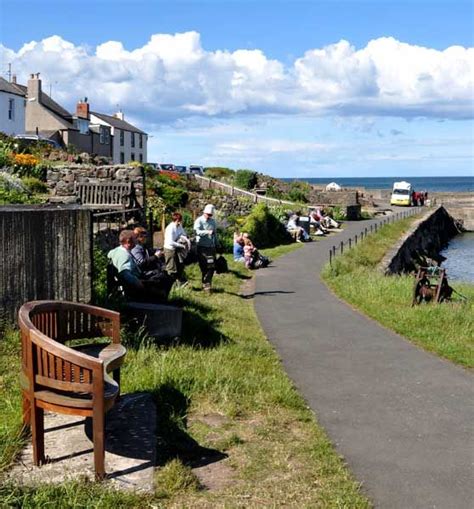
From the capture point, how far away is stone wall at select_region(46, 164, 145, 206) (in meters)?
18.7

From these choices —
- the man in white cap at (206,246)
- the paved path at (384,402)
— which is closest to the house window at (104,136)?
the man in white cap at (206,246)

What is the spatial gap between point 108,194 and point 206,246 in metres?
4.40

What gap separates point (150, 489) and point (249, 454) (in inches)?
44.0

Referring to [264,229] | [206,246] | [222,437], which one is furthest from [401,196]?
[222,437]

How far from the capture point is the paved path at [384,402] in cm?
517

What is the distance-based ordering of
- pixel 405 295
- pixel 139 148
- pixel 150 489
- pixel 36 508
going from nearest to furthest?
pixel 36 508
pixel 150 489
pixel 405 295
pixel 139 148

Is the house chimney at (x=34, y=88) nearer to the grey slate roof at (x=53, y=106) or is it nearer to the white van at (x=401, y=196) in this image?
the grey slate roof at (x=53, y=106)

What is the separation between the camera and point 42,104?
6272 centimetres

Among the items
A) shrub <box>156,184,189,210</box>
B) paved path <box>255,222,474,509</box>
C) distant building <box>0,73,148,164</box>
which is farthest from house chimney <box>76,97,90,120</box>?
paved path <box>255,222,474,509</box>

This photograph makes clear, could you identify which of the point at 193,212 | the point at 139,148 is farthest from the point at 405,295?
the point at 139,148

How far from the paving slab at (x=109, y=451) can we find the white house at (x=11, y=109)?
1989 inches

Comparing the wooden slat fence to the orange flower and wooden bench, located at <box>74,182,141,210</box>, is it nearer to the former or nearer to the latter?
wooden bench, located at <box>74,182,141,210</box>

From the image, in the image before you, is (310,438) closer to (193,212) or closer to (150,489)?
(150,489)

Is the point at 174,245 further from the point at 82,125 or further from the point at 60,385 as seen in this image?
the point at 82,125
